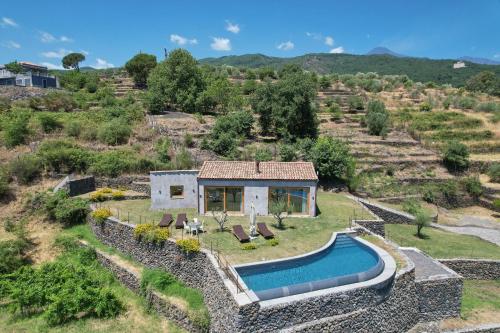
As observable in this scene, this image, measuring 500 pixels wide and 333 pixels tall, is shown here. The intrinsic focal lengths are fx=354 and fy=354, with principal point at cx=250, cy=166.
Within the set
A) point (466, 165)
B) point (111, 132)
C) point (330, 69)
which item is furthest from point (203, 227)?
point (330, 69)

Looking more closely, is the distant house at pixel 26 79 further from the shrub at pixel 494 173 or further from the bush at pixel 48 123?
the shrub at pixel 494 173

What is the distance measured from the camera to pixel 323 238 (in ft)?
55.0

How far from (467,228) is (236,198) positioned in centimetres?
1784

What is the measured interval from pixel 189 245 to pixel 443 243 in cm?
1575

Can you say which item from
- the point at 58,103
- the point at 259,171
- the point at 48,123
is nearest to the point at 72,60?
the point at 58,103

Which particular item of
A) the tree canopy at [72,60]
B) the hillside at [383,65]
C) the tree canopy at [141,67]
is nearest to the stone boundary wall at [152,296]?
the tree canopy at [141,67]

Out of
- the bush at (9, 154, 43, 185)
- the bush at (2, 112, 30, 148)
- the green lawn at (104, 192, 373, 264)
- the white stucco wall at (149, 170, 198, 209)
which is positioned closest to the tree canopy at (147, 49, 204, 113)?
the bush at (2, 112, 30, 148)

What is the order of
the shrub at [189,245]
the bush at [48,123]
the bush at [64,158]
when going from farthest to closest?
the bush at [48,123], the bush at [64,158], the shrub at [189,245]

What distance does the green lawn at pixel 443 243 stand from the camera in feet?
65.3

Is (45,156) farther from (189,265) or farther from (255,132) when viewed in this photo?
(255,132)

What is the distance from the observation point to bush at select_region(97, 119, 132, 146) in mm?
31661

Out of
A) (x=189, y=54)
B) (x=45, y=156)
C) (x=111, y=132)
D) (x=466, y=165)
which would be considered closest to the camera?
(x=45, y=156)

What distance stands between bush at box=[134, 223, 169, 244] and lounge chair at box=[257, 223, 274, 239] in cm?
436

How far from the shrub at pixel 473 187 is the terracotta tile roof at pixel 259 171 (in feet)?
64.7
